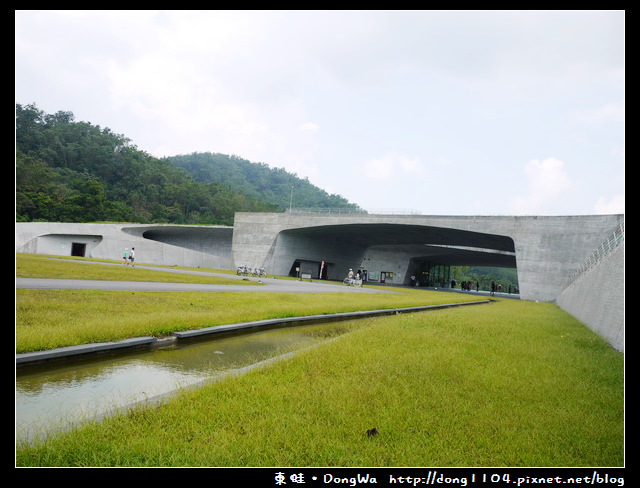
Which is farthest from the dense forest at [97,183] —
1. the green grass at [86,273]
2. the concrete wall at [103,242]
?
the green grass at [86,273]

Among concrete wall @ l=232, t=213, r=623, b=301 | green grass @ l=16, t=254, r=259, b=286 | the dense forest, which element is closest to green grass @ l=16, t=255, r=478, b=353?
green grass @ l=16, t=254, r=259, b=286

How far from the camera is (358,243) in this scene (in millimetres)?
57281

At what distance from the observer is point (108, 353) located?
5.95 m

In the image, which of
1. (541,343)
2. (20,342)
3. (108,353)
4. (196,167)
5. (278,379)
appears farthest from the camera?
(196,167)

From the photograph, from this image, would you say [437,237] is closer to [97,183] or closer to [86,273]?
[86,273]

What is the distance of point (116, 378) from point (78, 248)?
4591cm

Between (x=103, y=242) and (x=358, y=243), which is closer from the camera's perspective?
(x=103, y=242)

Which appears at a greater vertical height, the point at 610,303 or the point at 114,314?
the point at 610,303

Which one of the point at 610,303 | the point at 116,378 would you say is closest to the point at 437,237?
the point at 610,303

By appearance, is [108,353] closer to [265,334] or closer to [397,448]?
[265,334]

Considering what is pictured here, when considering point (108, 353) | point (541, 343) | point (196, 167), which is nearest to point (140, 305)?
point (108, 353)

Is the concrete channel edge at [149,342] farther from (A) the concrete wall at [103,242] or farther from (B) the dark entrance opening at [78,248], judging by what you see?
(B) the dark entrance opening at [78,248]

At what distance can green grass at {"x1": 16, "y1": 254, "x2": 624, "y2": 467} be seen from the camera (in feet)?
9.16
